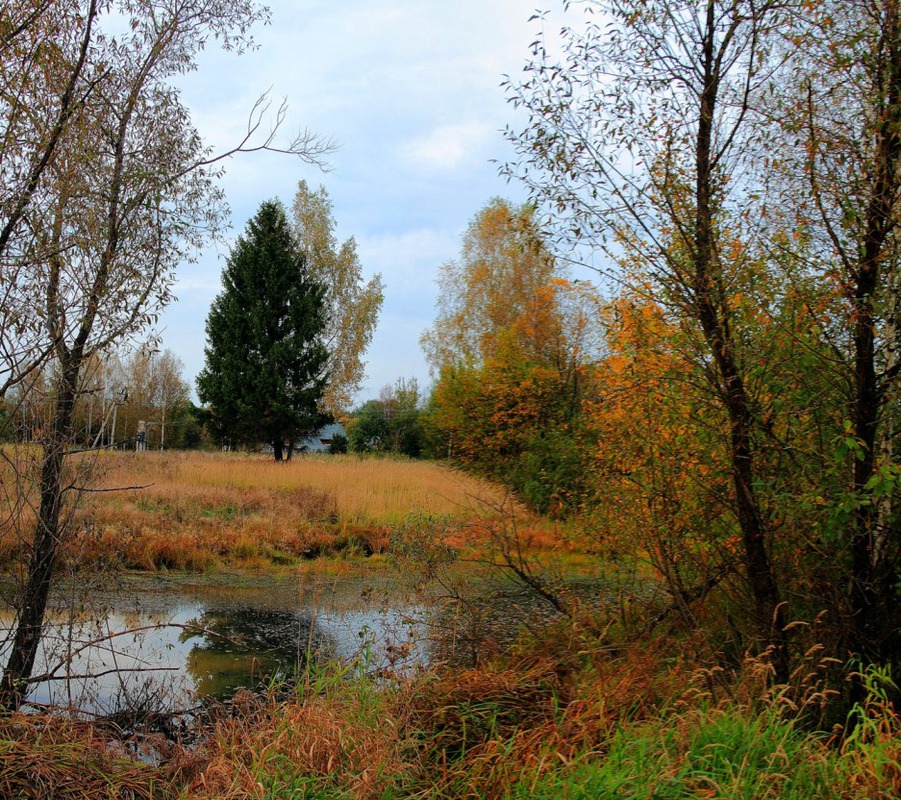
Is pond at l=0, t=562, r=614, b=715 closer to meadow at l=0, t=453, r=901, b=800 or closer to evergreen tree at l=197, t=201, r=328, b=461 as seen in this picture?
meadow at l=0, t=453, r=901, b=800

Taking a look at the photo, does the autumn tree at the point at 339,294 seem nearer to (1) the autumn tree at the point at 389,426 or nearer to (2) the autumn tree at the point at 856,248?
(1) the autumn tree at the point at 389,426

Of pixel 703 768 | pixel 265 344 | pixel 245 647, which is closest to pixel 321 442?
pixel 265 344

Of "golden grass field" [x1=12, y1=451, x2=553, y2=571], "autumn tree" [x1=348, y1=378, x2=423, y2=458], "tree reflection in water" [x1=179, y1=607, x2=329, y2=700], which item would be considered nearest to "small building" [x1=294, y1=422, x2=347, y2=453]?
"autumn tree" [x1=348, y1=378, x2=423, y2=458]

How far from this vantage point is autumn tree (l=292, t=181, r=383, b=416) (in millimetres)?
32531

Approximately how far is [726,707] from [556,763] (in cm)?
117

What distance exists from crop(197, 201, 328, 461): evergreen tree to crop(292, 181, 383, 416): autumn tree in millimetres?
2953

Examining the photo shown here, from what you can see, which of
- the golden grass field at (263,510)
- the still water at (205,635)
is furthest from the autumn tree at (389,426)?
the still water at (205,635)

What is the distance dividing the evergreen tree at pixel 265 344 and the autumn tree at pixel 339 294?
116 inches

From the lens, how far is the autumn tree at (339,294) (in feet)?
107

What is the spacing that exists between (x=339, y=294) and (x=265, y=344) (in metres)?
5.51

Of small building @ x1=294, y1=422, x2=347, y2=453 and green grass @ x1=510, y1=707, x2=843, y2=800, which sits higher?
small building @ x1=294, y1=422, x2=347, y2=453

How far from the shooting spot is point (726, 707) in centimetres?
436

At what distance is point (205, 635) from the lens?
27.6 feet

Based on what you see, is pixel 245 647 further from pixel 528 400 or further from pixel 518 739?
pixel 528 400
